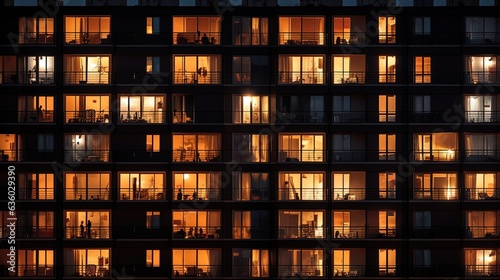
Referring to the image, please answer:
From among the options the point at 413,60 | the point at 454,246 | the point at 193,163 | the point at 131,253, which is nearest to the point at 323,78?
the point at 413,60

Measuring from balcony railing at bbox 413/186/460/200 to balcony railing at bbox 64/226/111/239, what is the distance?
22010mm

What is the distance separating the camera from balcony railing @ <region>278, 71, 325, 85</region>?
5641 cm

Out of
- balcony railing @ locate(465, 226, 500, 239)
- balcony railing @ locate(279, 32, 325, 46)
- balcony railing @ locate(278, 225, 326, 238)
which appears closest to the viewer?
balcony railing @ locate(278, 225, 326, 238)

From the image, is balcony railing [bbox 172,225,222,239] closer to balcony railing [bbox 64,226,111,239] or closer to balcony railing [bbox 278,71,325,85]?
balcony railing [bbox 64,226,111,239]

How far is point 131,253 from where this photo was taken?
5616 cm

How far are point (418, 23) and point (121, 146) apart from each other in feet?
75.3

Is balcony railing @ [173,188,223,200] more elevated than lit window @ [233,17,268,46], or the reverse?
lit window @ [233,17,268,46]

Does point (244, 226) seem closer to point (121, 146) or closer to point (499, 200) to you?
point (121, 146)

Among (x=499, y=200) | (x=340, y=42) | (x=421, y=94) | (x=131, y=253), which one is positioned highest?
(x=340, y=42)

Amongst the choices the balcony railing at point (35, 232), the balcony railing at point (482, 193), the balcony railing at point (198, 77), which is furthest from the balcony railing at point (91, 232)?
the balcony railing at point (482, 193)

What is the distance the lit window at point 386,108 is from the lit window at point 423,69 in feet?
7.45

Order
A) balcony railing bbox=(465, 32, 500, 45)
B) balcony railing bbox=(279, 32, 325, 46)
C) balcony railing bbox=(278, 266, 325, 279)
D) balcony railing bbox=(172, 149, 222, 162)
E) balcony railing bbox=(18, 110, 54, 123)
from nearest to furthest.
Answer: balcony railing bbox=(278, 266, 325, 279), balcony railing bbox=(172, 149, 222, 162), balcony railing bbox=(279, 32, 325, 46), balcony railing bbox=(18, 110, 54, 123), balcony railing bbox=(465, 32, 500, 45)

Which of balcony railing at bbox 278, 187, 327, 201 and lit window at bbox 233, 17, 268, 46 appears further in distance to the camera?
lit window at bbox 233, 17, 268, 46

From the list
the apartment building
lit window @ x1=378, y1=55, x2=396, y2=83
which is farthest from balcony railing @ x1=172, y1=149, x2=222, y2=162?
lit window @ x1=378, y1=55, x2=396, y2=83
